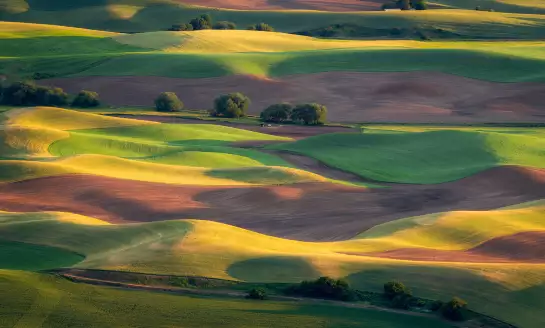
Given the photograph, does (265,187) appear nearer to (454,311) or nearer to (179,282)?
(179,282)

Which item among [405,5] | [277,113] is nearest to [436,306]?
[277,113]

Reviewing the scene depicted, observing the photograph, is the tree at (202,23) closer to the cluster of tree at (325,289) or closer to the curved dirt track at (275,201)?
the curved dirt track at (275,201)

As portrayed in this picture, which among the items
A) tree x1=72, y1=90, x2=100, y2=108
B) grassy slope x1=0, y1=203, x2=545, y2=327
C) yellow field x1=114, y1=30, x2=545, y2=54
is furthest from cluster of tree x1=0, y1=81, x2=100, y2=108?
grassy slope x1=0, y1=203, x2=545, y2=327

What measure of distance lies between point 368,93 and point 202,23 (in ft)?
138

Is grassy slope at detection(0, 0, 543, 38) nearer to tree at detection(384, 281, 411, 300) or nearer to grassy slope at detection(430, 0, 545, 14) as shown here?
grassy slope at detection(430, 0, 545, 14)

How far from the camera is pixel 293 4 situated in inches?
5620

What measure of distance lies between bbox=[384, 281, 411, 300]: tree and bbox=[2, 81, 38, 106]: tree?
183 feet

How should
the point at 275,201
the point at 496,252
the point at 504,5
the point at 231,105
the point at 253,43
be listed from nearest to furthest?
the point at 496,252 < the point at 275,201 < the point at 231,105 < the point at 253,43 < the point at 504,5

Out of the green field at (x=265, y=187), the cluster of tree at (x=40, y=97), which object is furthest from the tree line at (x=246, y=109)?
the cluster of tree at (x=40, y=97)

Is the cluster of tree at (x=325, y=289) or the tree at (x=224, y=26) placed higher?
the tree at (x=224, y=26)

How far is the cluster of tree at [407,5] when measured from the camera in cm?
13762

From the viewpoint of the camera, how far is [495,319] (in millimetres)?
32156

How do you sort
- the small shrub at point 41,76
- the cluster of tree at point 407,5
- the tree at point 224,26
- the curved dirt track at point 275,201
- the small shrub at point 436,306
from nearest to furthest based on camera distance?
the small shrub at point 436,306 < the curved dirt track at point 275,201 < the small shrub at point 41,76 < the tree at point 224,26 < the cluster of tree at point 407,5

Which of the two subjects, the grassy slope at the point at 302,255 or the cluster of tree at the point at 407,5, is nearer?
the grassy slope at the point at 302,255
